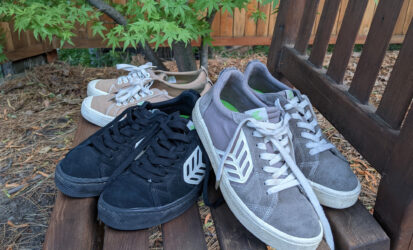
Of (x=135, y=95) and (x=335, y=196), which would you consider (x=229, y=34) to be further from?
(x=335, y=196)

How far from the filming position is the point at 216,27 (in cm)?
325

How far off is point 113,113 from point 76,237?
0.52 m

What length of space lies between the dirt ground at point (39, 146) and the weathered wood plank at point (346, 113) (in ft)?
2.44

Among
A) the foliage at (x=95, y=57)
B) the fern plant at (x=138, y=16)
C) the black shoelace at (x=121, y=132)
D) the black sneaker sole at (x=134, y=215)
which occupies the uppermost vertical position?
the fern plant at (x=138, y=16)

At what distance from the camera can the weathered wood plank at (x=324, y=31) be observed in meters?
1.11

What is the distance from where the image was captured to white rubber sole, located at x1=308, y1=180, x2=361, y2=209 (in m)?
0.76

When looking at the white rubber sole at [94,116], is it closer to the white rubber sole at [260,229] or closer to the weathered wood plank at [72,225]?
the weathered wood plank at [72,225]

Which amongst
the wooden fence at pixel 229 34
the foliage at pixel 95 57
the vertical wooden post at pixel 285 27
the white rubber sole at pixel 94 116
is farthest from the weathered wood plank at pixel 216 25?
the white rubber sole at pixel 94 116

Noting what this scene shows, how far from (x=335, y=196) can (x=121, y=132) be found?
0.60 metres

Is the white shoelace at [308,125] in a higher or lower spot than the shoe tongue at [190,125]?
higher

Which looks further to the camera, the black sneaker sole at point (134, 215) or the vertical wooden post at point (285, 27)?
the vertical wooden post at point (285, 27)

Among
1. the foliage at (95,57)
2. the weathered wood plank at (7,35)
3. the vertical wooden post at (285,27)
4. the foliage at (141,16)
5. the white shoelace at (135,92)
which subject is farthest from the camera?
the foliage at (95,57)

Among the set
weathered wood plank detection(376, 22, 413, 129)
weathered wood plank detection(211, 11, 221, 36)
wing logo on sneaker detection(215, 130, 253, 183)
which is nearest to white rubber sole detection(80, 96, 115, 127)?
wing logo on sneaker detection(215, 130, 253, 183)

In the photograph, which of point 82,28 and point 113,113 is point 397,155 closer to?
point 113,113
